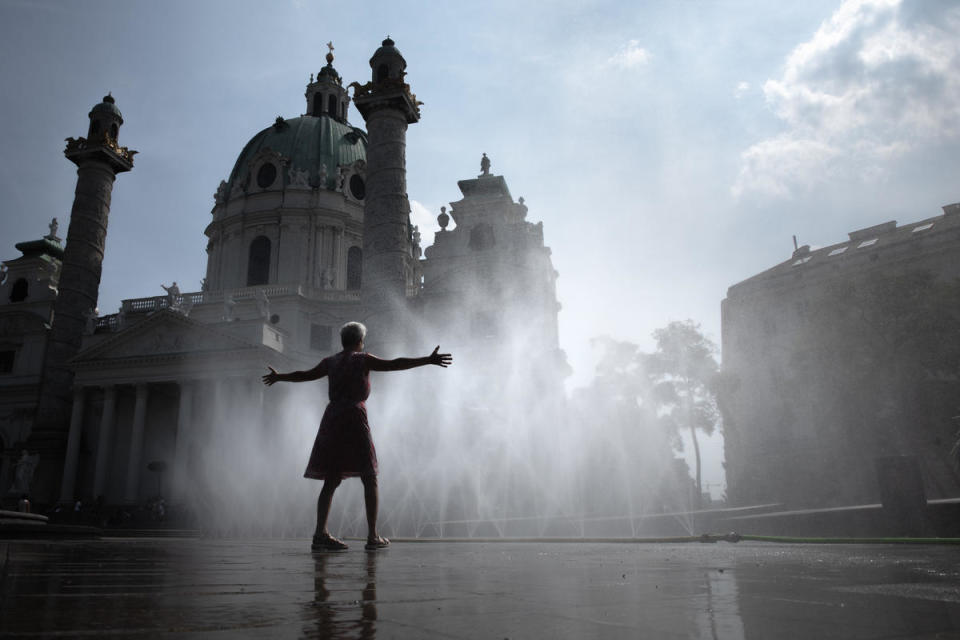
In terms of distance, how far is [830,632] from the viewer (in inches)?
77.0

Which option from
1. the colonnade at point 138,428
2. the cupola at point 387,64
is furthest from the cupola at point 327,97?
the cupola at point 387,64

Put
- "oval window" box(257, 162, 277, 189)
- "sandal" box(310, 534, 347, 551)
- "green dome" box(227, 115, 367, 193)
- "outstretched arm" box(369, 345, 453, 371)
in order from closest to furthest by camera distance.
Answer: "outstretched arm" box(369, 345, 453, 371)
"sandal" box(310, 534, 347, 551)
"oval window" box(257, 162, 277, 189)
"green dome" box(227, 115, 367, 193)

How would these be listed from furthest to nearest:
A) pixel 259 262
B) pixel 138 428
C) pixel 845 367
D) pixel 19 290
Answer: pixel 259 262 < pixel 19 290 < pixel 138 428 < pixel 845 367

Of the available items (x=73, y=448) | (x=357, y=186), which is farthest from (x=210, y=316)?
(x=357, y=186)

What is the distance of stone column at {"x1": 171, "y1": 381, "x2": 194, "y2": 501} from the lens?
113ft

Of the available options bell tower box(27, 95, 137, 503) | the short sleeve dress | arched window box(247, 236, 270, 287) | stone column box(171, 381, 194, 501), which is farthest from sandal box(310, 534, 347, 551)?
arched window box(247, 236, 270, 287)

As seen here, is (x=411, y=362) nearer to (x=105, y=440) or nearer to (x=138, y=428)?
(x=138, y=428)

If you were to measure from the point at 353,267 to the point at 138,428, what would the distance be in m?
19.5

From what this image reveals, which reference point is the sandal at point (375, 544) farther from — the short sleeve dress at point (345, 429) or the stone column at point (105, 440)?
the stone column at point (105, 440)

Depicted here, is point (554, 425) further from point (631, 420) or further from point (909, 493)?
point (909, 493)

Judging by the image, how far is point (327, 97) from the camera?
199 ft

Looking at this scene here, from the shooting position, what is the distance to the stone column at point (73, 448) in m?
Answer: 36.5

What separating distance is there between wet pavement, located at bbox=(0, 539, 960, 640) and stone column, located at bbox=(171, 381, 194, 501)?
33.2 m

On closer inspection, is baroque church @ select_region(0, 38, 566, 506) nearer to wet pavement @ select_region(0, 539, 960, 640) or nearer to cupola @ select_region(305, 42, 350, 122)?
cupola @ select_region(305, 42, 350, 122)
